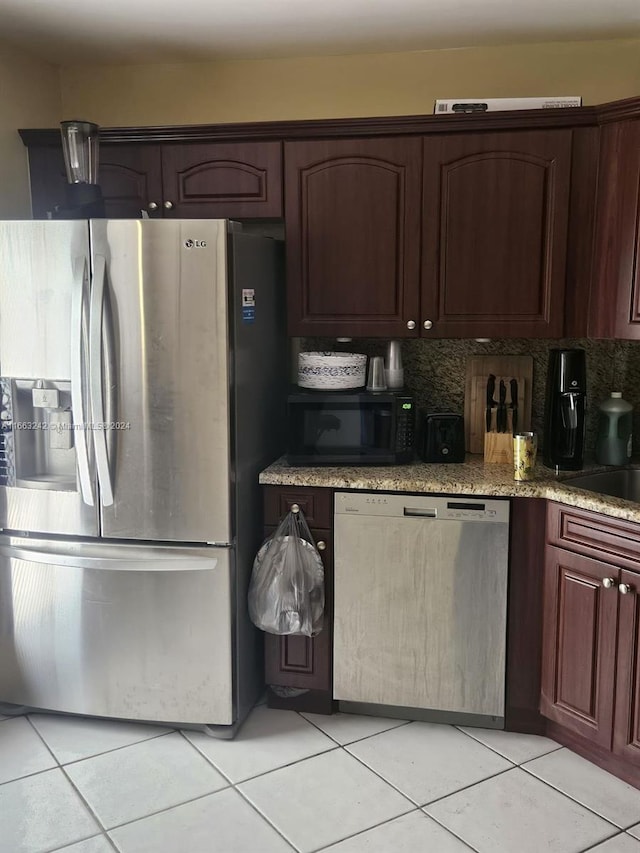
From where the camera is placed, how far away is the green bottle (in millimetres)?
2809

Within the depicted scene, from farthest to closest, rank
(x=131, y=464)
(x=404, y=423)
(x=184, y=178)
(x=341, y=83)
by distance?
(x=341, y=83) < (x=184, y=178) < (x=404, y=423) < (x=131, y=464)

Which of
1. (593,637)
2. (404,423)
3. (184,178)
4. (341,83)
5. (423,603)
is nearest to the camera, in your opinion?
(593,637)

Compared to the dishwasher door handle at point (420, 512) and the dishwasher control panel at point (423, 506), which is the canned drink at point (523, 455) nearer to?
the dishwasher control panel at point (423, 506)

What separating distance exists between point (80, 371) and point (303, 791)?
1447 millimetres

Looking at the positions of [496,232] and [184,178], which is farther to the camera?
[184,178]

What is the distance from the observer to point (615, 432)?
280 centimetres

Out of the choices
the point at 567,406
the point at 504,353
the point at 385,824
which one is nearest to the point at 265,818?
the point at 385,824

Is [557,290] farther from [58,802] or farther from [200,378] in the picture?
[58,802]

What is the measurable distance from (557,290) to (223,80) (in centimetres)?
156

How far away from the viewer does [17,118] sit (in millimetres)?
2959

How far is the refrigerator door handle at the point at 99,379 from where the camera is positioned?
2.43 metres

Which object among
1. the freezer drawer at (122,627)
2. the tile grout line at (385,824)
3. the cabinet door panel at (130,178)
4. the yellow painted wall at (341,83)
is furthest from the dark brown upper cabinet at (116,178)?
the tile grout line at (385,824)

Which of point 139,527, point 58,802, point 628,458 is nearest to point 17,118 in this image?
point 139,527

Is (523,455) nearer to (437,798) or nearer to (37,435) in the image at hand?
(437,798)
